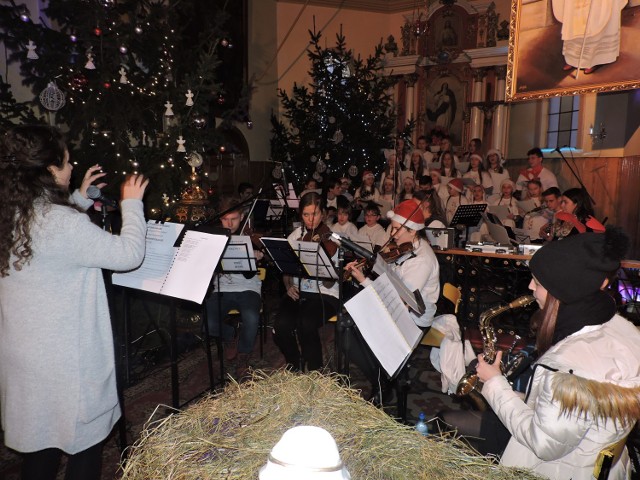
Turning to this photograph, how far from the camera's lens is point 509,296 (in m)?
6.26

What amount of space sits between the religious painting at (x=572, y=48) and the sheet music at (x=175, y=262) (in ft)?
20.0

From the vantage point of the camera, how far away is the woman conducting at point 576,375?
4.80ft

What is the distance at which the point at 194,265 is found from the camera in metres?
2.56

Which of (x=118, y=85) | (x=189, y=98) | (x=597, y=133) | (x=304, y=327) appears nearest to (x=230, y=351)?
(x=304, y=327)

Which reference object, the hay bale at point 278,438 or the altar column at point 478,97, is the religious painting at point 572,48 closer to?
the altar column at point 478,97

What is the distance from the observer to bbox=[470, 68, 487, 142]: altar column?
13.1m

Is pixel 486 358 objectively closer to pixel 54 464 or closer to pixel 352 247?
pixel 352 247

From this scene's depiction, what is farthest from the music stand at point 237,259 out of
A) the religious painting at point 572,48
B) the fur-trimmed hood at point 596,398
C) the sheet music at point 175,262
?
the religious painting at point 572,48

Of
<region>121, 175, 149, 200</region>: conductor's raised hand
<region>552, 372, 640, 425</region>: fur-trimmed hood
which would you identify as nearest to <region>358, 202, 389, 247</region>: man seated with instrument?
<region>121, 175, 149, 200</region>: conductor's raised hand

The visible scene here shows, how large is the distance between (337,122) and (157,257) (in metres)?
9.36

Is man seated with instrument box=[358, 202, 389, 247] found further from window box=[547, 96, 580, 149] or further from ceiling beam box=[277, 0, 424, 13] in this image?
ceiling beam box=[277, 0, 424, 13]

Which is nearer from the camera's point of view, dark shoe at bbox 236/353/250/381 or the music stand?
the music stand

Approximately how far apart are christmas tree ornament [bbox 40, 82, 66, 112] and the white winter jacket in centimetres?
452

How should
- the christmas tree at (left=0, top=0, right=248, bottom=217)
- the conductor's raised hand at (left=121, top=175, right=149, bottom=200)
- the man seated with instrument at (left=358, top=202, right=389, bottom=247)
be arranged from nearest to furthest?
1. the conductor's raised hand at (left=121, top=175, right=149, bottom=200)
2. the christmas tree at (left=0, top=0, right=248, bottom=217)
3. the man seated with instrument at (left=358, top=202, right=389, bottom=247)
